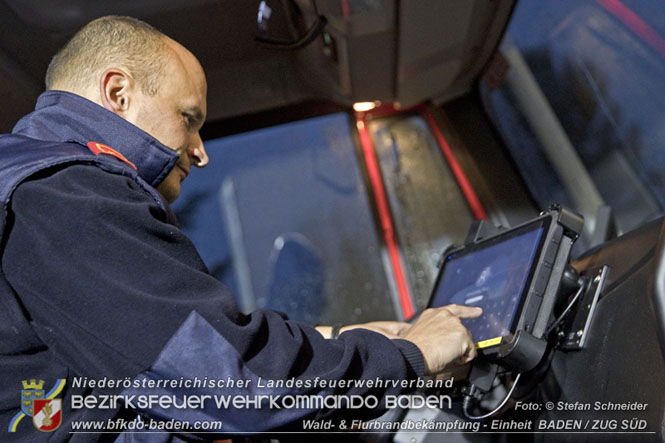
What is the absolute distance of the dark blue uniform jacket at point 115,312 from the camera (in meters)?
0.85

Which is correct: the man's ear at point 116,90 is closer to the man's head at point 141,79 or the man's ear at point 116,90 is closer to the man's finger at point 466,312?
the man's head at point 141,79

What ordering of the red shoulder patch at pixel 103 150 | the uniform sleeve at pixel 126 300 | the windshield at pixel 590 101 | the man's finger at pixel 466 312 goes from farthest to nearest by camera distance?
the windshield at pixel 590 101
the man's finger at pixel 466 312
the red shoulder patch at pixel 103 150
the uniform sleeve at pixel 126 300

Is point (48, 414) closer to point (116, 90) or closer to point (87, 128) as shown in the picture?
point (87, 128)

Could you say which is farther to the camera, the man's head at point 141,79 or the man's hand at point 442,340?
the man's head at point 141,79

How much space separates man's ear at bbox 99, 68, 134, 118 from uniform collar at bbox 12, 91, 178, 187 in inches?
2.8

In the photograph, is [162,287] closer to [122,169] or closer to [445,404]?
[122,169]

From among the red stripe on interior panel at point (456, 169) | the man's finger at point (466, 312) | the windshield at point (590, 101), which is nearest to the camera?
the man's finger at point (466, 312)

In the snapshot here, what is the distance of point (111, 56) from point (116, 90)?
10 centimetres

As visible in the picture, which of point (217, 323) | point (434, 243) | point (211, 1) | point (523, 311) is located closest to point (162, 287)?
point (217, 323)

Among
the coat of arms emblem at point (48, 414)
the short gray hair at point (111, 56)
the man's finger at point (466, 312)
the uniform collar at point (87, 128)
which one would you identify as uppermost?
the short gray hair at point (111, 56)

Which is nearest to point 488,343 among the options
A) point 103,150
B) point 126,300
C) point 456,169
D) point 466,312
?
point 466,312

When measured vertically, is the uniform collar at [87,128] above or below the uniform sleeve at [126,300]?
above

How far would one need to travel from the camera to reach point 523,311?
1122 mm

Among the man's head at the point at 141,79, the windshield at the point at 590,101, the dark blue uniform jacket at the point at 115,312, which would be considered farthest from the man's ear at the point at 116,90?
the windshield at the point at 590,101
